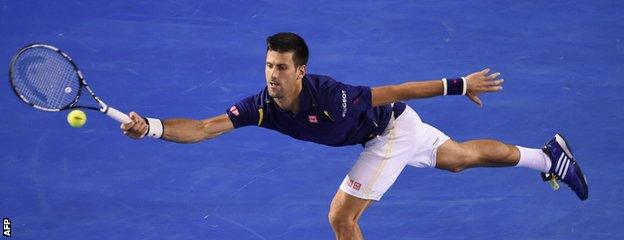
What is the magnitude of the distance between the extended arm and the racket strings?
2233mm

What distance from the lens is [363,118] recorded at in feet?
30.2

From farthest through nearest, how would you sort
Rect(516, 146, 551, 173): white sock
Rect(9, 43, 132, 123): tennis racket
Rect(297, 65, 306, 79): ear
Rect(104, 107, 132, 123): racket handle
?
1. Rect(516, 146, 551, 173): white sock
2. Rect(297, 65, 306, 79): ear
3. Rect(9, 43, 132, 123): tennis racket
4. Rect(104, 107, 132, 123): racket handle

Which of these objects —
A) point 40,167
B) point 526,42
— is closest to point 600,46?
point 526,42

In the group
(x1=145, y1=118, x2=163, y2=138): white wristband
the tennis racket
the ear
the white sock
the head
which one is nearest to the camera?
→ (x1=145, y1=118, x2=163, y2=138): white wristband

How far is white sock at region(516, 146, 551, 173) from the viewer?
33.1ft

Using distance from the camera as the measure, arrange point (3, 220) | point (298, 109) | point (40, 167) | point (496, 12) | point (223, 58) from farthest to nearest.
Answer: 1. point (496, 12)
2. point (223, 58)
3. point (40, 167)
4. point (3, 220)
5. point (298, 109)

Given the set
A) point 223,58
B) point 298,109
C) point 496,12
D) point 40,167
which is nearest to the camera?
point 298,109

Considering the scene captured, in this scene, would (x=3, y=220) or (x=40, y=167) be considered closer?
(x=3, y=220)

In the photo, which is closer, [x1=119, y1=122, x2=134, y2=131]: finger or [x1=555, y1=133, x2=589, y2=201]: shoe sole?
[x1=119, y1=122, x2=134, y2=131]: finger

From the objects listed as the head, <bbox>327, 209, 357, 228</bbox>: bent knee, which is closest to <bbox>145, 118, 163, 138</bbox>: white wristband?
the head

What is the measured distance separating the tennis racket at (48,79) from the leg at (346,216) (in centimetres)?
218

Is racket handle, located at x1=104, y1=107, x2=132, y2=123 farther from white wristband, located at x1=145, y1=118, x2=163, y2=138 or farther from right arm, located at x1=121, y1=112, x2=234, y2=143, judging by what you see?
white wristband, located at x1=145, y1=118, x2=163, y2=138

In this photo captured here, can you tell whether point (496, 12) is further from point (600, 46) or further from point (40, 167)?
point (40, 167)

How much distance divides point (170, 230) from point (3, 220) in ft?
4.66
